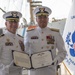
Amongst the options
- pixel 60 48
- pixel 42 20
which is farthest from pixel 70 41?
pixel 42 20

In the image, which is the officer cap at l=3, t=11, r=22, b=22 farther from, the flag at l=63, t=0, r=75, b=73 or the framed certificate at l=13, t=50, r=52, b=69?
the flag at l=63, t=0, r=75, b=73

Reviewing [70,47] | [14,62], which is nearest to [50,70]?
[14,62]

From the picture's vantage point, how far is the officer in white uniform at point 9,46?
1744 mm

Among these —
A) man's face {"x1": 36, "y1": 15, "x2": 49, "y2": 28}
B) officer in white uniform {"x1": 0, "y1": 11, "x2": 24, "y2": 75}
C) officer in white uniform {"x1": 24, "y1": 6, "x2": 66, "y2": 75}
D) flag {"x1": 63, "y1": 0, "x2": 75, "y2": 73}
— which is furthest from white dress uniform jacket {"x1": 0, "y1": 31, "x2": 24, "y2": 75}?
flag {"x1": 63, "y1": 0, "x2": 75, "y2": 73}

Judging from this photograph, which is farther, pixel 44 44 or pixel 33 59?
pixel 44 44

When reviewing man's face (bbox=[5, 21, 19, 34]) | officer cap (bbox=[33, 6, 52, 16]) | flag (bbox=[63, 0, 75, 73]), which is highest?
officer cap (bbox=[33, 6, 52, 16])

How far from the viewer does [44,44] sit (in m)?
1.89

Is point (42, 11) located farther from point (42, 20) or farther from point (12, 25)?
point (12, 25)

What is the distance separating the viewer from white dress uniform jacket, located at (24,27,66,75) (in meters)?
1.86

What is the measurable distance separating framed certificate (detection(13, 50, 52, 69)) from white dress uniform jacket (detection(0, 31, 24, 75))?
6 centimetres

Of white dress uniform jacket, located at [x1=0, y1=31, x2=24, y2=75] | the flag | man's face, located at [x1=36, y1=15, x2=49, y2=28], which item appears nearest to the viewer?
white dress uniform jacket, located at [x1=0, y1=31, x2=24, y2=75]

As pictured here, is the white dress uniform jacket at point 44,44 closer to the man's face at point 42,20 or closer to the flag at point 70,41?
the man's face at point 42,20

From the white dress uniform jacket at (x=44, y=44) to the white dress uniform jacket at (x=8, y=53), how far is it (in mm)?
111

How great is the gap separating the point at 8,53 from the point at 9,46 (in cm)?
6
